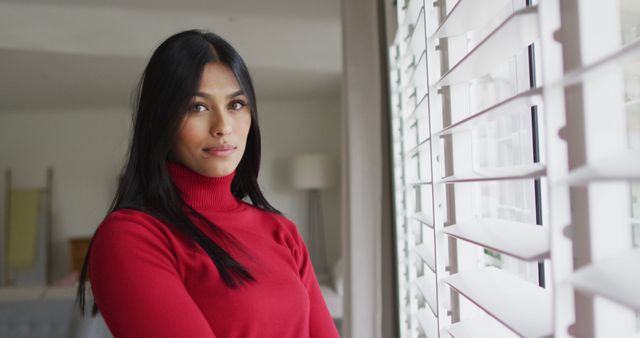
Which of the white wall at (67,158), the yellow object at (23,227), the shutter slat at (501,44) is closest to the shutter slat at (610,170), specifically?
the shutter slat at (501,44)

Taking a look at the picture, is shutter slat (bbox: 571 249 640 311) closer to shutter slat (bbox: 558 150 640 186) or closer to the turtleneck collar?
shutter slat (bbox: 558 150 640 186)

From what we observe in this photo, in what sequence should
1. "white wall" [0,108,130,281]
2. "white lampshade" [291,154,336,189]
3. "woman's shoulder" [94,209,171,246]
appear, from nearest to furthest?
"woman's shoulder" [94,209,171,246] < "white lampshade" [291,154,336,189] < "white wall" [0,108,130,281]

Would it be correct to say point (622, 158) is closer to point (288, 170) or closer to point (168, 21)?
point (168, 21)

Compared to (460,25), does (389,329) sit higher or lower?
lower

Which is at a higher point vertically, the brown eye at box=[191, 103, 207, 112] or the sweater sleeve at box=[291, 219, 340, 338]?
the brown eye at box=[191, 103, 207, 112]

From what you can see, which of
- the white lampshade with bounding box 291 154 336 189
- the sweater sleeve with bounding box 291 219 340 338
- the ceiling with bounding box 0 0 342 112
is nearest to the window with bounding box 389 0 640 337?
the sweater sleeve with bounding box 291 219 340 338

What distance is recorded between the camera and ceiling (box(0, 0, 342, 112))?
3.62 m

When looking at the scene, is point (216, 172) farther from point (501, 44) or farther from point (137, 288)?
point (501, 44)

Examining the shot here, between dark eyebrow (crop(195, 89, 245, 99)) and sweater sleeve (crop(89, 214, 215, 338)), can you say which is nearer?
sweater sleeve (crop(89, 214, 215, 338))

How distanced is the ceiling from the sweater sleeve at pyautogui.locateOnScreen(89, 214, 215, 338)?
294 centimetres

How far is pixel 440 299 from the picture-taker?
0.81m

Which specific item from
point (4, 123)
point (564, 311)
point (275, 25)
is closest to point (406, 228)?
point (564, 311)

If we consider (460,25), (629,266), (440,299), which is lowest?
(440,299)

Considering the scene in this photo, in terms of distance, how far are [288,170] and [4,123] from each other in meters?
2.91
